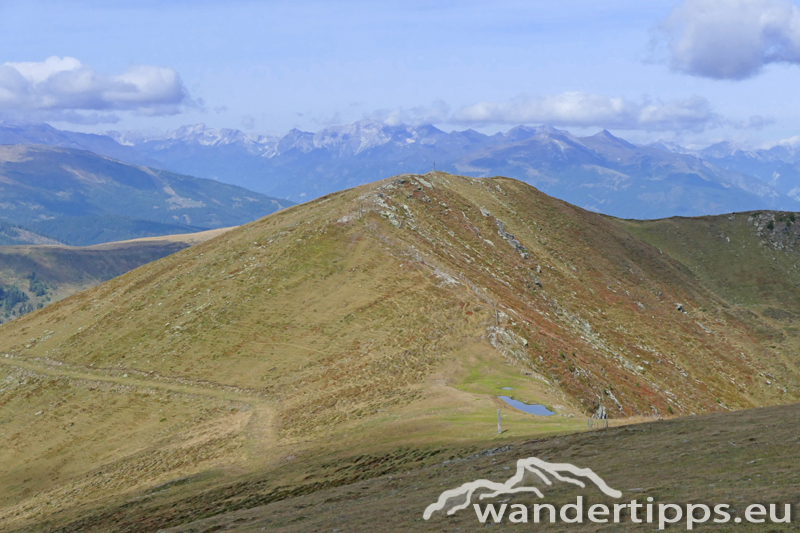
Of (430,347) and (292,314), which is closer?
(430,347)

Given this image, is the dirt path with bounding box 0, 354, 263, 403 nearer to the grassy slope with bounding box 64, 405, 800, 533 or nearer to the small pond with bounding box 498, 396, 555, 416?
the grassy slope with bounding box 64, 405, 800, 533

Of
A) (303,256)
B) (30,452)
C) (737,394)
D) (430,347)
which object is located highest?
(303,256)

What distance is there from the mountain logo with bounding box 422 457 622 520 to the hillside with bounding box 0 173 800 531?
7036 mm

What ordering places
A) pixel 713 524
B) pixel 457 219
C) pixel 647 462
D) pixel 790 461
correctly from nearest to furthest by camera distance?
pixel 713 524, pixel 790 461, pixel 647 462, pixel 457 219

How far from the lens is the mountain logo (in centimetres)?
2538

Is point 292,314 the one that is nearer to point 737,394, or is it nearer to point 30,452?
point 30,452

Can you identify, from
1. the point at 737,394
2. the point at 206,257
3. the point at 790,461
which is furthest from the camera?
the point at 206,257

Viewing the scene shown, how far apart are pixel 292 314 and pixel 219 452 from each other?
24.3 metres

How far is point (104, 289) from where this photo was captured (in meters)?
95.4

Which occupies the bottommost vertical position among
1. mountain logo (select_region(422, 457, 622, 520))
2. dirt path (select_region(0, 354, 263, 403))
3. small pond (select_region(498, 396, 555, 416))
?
dirt path (select_region(0, 354, 263, 403))

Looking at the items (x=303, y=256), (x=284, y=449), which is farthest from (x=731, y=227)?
(x=284, y=449)

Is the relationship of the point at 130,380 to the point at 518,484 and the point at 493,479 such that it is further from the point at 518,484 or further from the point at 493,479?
the point at 518,484

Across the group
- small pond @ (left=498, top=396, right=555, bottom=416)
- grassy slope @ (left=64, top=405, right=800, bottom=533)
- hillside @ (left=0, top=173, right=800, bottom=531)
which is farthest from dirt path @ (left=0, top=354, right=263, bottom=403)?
small pond @ (left=498, top=396, right=555, bottom=416)

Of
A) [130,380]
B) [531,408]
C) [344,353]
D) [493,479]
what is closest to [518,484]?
[493,479]
